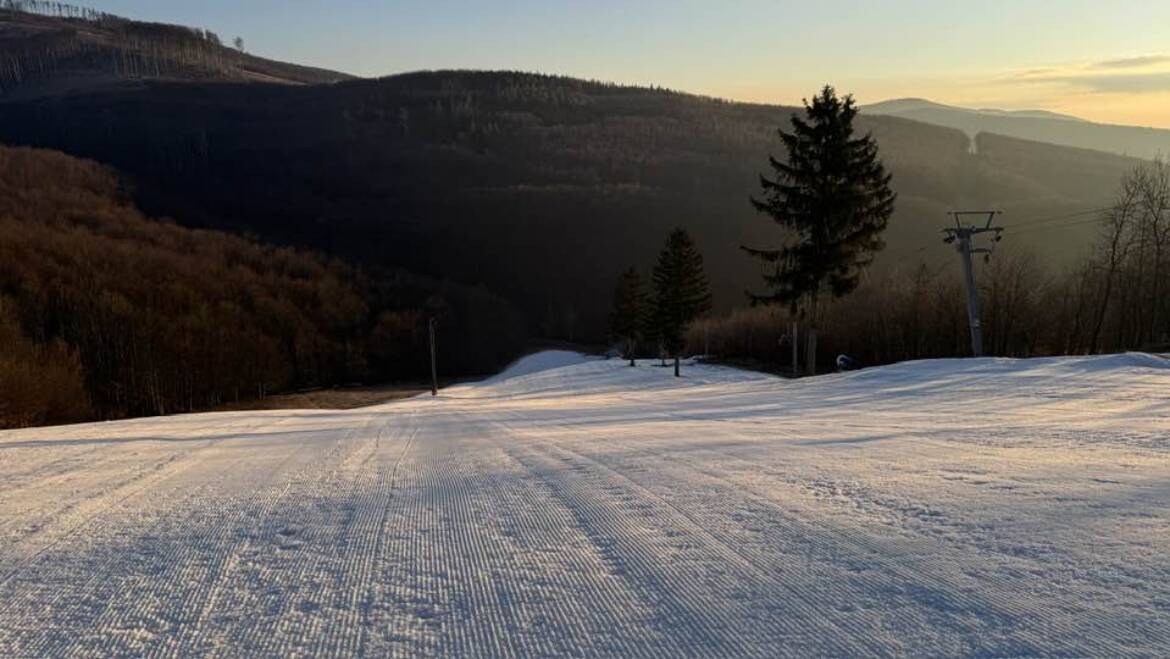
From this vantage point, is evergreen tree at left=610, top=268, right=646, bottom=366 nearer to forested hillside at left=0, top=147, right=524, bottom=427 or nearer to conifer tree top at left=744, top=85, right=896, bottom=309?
conifer tree top at left=744, top=85, right=896, bottom=309

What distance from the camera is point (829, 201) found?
27.3 m

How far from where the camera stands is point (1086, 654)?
258 centimetres

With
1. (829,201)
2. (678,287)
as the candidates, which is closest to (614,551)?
(829,201)

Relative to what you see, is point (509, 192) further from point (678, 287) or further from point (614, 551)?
point (614, 551)

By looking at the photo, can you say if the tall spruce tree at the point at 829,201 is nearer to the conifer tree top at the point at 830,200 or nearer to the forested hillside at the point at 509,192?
the conifer tree top at the point at 830,200

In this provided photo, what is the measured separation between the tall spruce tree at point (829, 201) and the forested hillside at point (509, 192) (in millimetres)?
94911

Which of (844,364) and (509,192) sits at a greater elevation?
(509,192)


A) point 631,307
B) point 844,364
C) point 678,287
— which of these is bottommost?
point 844,364

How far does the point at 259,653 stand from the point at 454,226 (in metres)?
158

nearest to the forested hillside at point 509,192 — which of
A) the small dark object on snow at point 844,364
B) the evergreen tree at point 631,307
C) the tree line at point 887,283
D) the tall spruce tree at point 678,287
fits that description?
the evergreen tree at point 631,307

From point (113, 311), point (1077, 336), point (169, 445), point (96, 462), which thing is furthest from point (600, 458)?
point (113, 311)

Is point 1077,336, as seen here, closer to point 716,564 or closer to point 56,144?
point 716,564

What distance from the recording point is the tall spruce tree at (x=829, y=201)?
2727 centimetres

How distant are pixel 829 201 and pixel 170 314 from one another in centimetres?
7067
